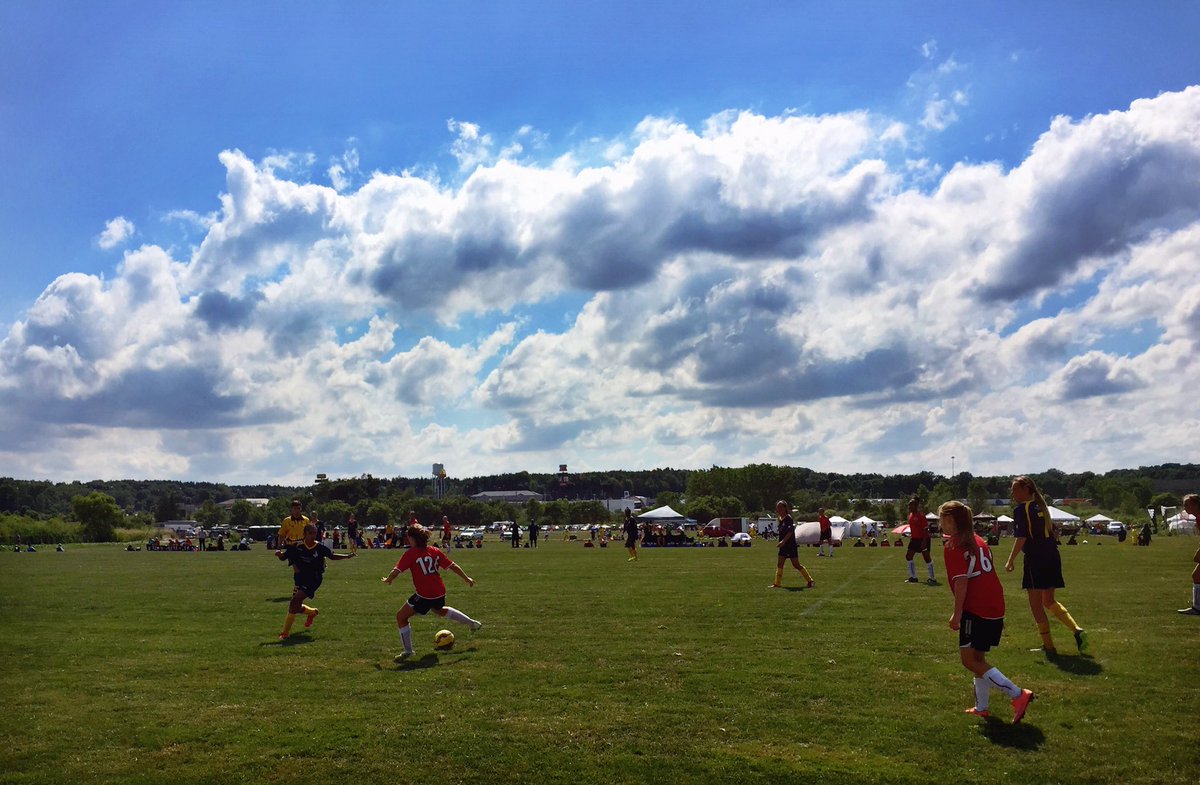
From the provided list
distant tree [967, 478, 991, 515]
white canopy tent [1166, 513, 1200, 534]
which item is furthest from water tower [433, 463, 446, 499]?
white canopy tent [1166, 513, 1200, 534]

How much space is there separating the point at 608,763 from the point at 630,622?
325 inches

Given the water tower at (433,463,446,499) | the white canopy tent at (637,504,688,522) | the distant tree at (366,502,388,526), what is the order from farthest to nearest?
the water tower at (433,463,446,499) → the distant tree at (366,502,388,526) → the white canopy tent at (637,504,688,522)

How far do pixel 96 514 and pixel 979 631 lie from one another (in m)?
115

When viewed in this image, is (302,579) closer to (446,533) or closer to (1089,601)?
(1089,601)

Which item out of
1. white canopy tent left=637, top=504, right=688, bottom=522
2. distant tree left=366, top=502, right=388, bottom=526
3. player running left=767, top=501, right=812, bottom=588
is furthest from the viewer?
distant tree left=366, top=502, right=388, bottom=526

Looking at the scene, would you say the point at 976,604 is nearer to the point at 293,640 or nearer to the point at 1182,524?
the point at 293,640

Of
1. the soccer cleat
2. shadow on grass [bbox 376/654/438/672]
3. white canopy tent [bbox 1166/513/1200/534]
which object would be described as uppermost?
the soccer cleat

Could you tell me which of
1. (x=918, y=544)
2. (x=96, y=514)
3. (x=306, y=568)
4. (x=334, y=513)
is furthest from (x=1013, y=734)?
(x=334, y=513)

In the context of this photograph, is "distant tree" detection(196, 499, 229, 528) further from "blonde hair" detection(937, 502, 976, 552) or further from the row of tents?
"blonde hair" detection(937, 502, 976, 552)

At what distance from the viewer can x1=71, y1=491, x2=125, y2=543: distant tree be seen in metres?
100

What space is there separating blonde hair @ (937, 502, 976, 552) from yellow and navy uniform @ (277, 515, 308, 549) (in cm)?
1243

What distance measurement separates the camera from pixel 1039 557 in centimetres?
1223

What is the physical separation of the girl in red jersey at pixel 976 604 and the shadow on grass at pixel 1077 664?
2.70 meters

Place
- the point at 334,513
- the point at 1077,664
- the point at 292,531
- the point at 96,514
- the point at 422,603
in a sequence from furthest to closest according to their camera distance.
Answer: the point at 334,513
the point at 96,514
the point at 292,531
the point at 422,603
the point at 1077,664
